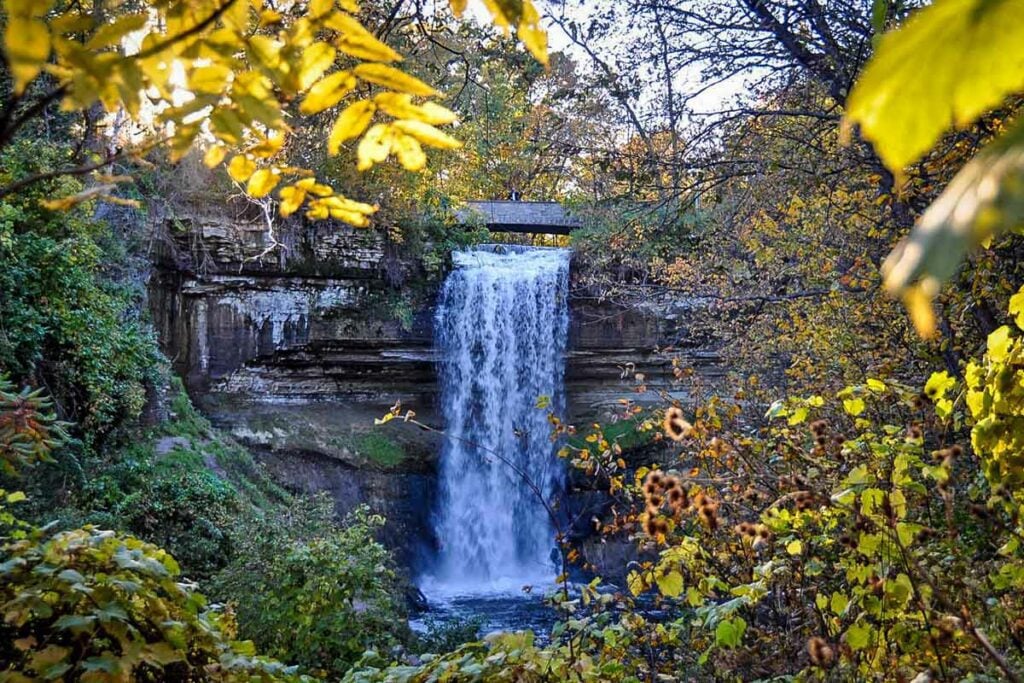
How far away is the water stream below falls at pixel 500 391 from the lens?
1575 centimetres

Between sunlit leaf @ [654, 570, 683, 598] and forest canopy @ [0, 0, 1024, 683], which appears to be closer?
forest canopy @ [0, 0, 1024, 683]

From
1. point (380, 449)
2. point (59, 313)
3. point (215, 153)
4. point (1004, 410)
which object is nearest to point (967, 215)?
point (215, 153)

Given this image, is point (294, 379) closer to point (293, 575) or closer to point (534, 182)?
point (293, 575)

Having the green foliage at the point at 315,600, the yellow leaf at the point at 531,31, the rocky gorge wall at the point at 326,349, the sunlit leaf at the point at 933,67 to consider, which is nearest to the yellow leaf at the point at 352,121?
the yellow leaf at the point at 531,31

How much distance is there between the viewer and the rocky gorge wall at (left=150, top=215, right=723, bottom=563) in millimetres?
14633

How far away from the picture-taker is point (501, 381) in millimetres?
16562

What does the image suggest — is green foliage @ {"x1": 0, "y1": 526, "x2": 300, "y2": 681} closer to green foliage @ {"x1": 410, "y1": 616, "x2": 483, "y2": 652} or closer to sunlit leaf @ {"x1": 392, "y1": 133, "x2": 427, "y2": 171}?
sunlit leaf @ {"x1": 392, "y1": 133, "x2": 427, "y2": 171}

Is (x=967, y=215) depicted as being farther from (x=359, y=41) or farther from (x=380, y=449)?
(x=380, y=449)

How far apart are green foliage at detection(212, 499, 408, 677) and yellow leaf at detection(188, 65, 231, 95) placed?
564cm

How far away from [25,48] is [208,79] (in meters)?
0.21

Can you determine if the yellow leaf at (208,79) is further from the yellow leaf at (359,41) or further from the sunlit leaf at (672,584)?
the sunlit leaf at (672,584)

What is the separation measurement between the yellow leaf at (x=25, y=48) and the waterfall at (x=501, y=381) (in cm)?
1513

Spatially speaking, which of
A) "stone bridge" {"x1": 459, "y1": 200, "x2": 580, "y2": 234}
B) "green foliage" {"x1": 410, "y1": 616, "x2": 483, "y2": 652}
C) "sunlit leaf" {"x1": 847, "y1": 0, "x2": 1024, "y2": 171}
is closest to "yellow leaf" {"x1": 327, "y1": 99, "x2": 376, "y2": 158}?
"sunlit leaf" {"x1": 847, "y1": 0, "x2": 1024, "y2": 171}

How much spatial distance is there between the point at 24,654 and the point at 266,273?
13670mm
